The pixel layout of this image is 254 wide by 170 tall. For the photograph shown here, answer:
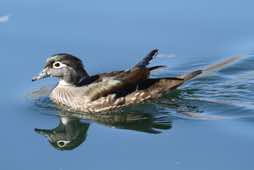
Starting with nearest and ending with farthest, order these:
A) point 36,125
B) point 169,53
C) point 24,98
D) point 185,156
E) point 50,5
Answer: point 185,156, point 36,125, point 24,98, point 169,53, point 50,5

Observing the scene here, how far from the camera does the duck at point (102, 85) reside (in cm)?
1304

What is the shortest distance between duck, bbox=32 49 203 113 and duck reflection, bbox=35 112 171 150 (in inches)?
8.5

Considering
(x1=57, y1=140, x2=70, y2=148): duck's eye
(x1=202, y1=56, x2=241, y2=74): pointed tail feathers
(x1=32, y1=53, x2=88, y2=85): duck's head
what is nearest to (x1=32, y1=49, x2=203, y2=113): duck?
(x1=32, y1=53, x2=88, y2=85): duck's head

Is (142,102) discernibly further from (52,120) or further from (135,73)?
(52,120)

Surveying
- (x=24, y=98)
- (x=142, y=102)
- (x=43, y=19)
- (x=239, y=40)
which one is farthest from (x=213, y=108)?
(x=43, y=19)

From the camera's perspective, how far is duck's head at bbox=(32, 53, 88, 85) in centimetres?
1303

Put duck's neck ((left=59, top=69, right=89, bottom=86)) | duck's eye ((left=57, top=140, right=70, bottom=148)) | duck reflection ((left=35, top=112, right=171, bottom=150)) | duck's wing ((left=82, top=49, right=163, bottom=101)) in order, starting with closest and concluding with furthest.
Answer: duck's eye ((left=57, top=140, right=70, bottom=148)), duck reflection ((left=35, top=112, right=171, bottom=150)), duck's wing ((left=82, top=49, right=163, bottom=101)), duck's neck ((left=59, top=69, right=89, bottom=86))

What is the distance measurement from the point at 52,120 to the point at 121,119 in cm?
105

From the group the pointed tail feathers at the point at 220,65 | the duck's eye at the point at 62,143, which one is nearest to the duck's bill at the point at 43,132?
the duck's eye at the point at 62,143

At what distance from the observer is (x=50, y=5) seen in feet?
51.2

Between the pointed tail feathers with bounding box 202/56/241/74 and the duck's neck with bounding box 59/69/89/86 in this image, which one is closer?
the duck's neck with bounding box 59/69/89/86

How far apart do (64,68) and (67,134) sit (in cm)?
135

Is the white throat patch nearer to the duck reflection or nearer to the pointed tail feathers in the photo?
the duck reflection

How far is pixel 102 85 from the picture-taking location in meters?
13.0
